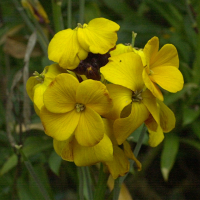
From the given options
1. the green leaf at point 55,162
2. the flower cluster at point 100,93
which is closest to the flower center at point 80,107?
the flower cluster at point 100,93

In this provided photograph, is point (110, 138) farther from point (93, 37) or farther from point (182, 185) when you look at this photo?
point (182, 185)

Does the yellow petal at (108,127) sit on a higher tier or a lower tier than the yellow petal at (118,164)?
higher

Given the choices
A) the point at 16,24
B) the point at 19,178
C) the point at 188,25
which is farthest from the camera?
the point at 16,24

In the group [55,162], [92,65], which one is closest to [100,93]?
[92,65]

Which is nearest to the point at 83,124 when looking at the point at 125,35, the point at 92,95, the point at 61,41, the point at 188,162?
the point at 92,95

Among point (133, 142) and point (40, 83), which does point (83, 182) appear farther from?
point (133, 142)

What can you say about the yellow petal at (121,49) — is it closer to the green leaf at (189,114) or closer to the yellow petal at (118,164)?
the yellow petal at (118,164)
